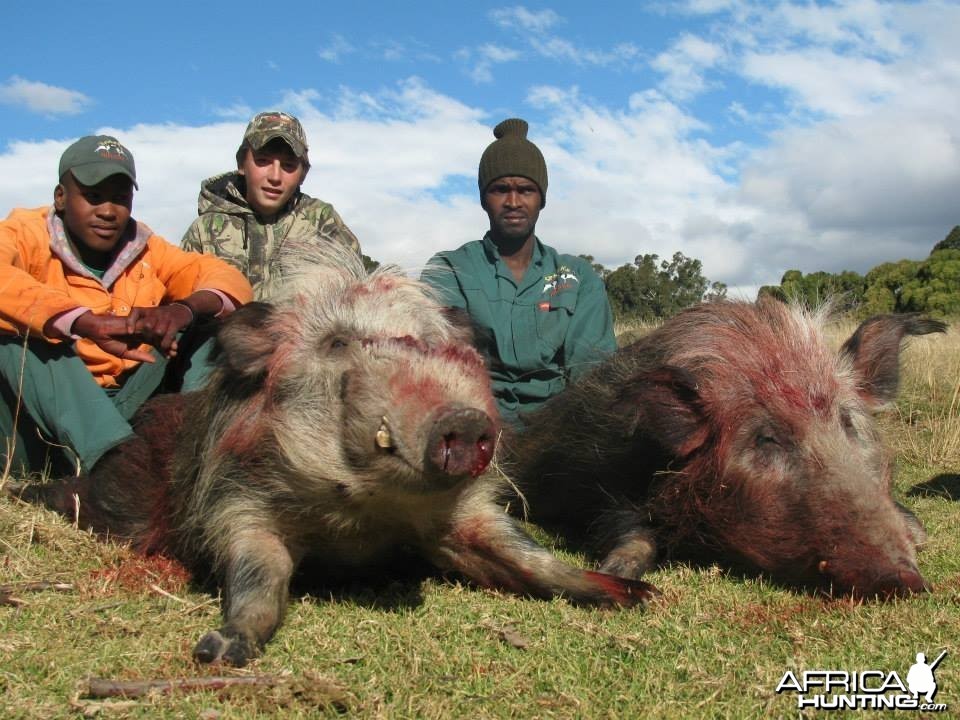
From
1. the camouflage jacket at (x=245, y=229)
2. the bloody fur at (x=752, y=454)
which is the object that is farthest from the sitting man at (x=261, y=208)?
the bloody fur at (x=752, y=454)

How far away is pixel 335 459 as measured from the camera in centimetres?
327

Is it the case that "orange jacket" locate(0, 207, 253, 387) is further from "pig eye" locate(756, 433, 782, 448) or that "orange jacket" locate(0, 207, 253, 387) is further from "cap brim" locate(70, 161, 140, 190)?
"pig eye" locate(756, 433, 782, 448)

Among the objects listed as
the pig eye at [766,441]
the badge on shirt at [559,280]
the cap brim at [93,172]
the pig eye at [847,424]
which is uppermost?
the cap brim at [93,172]

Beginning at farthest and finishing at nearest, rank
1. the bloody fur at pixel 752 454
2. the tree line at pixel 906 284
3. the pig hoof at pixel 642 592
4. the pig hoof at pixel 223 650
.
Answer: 1. the tree line at pixel 906 284
2. the bloody fur at pixel 752 454
3. the pig hoof at pixel 642 592
4. the pig hoof at pixel 223 650

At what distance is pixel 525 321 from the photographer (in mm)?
6316

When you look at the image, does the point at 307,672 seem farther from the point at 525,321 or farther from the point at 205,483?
the point at 525,321

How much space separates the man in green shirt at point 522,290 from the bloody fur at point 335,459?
2.12m

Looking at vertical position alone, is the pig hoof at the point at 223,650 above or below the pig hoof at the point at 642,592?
below

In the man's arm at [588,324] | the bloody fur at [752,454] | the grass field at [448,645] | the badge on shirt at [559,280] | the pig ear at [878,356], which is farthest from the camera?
the badge on shirt at [559,280]

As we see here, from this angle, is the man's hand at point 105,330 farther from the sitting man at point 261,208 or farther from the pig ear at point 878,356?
the pig ear at point 878,356

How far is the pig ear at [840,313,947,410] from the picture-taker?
173 inches

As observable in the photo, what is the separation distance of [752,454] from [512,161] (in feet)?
11.2

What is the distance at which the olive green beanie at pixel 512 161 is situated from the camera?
6625 mm

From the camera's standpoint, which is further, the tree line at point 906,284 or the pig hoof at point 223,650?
the tree line at point 906,284
